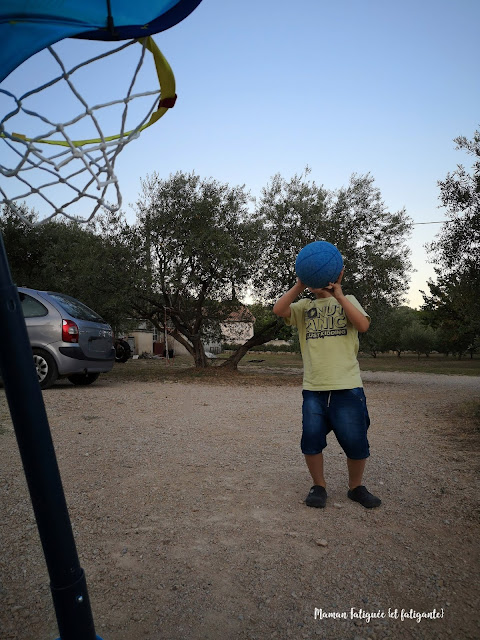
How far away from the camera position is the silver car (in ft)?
27.9

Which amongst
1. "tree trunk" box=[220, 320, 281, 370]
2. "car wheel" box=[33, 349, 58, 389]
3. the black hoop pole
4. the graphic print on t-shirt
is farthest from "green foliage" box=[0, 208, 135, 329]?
the black hoop pole

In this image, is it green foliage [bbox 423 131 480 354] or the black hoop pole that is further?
green foliage [bbox 423 131 480 354]

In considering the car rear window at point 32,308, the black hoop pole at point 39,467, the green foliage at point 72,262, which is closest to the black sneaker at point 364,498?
the black hoop pole at point 39,467

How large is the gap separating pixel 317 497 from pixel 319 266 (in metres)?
1.60

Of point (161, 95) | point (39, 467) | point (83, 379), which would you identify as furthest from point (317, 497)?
point (83, 379)

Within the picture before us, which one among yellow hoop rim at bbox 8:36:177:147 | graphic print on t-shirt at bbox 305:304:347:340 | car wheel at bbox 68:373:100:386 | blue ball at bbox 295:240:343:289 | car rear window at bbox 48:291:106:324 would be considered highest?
yellow hoop rim at bbox 8:36:177:147

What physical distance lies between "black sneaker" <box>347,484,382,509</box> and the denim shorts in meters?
0.25

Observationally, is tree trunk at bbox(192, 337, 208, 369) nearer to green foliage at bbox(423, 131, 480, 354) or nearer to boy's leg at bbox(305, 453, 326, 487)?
green foliage at bbox(423, 131, 480, 354)

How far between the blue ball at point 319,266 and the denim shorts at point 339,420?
2.54ft

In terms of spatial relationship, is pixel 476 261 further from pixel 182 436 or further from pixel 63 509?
pixel 63 509

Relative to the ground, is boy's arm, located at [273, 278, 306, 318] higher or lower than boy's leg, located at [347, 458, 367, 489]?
higher

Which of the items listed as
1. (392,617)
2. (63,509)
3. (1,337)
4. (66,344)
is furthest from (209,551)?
(66,344)

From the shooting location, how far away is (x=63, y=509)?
1605mm

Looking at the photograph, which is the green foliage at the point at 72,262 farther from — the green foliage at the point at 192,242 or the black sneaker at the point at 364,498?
the black sneaker at the point at 364,498
